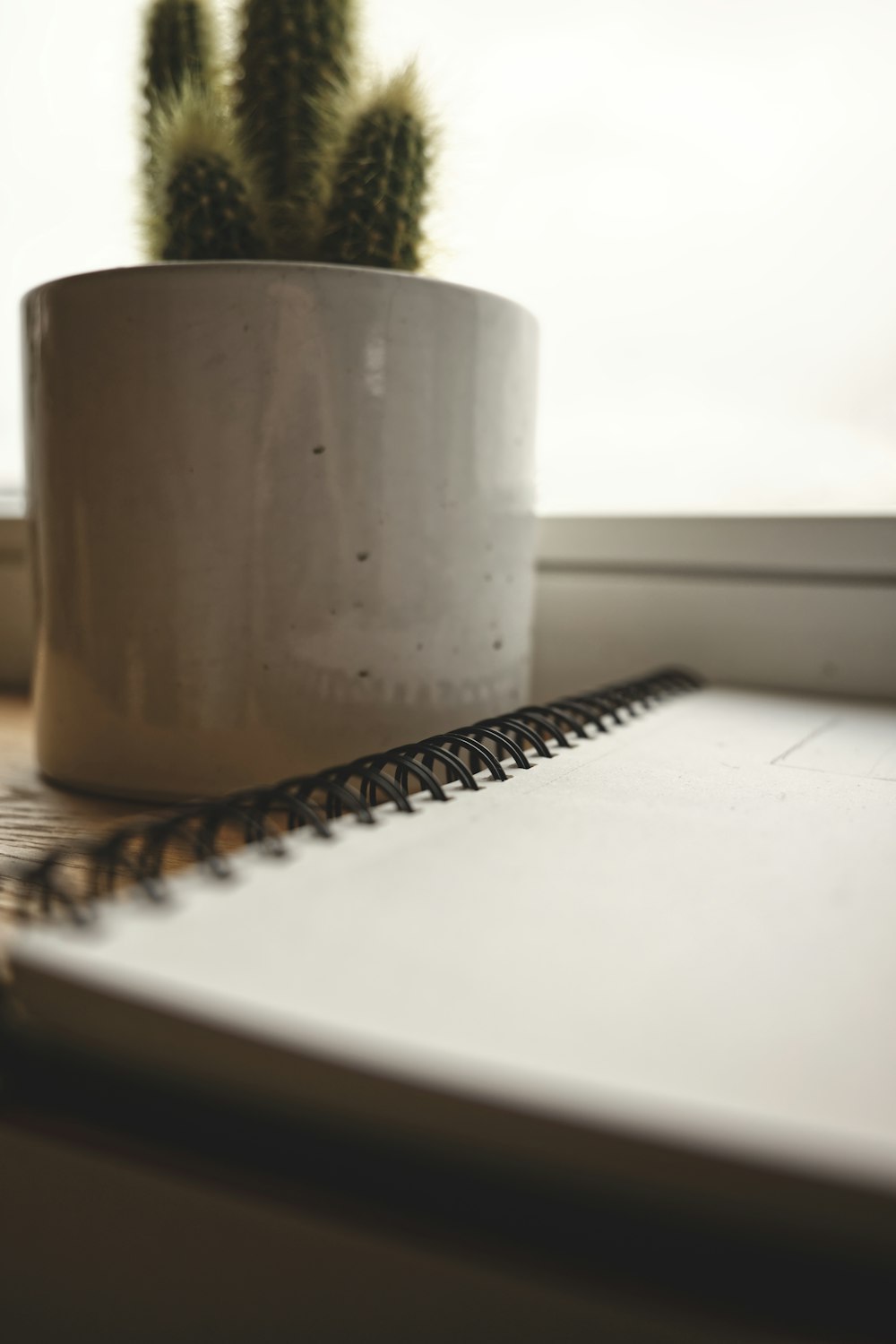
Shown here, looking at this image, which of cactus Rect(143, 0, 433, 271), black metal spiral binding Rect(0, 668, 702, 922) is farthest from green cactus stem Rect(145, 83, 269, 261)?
black metal spiral binding Rect(0, 668, 702, 922)

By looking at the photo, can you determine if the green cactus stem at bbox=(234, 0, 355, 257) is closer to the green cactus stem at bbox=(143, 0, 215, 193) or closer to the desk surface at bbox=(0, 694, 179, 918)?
the green cactus stem at bbox=(143, 0, 215, 193)

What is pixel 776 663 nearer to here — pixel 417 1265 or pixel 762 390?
pixel 762 390

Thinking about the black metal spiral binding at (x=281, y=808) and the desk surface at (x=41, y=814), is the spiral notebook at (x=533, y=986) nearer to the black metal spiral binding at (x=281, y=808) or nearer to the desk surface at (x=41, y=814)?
the black metal spiral binding at (x=281, y=808)

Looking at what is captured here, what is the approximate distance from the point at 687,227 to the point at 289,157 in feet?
1.07

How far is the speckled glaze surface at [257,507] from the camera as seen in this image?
1.45 ft

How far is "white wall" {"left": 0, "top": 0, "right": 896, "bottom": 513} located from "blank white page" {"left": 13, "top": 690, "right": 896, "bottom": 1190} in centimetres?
45

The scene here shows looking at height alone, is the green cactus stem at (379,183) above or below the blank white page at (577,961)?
above

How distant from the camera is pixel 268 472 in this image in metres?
0.44

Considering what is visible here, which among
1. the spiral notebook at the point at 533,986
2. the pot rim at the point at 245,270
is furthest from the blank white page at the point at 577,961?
the pot rim at the point at 245,270

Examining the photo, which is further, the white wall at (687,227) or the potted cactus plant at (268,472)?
the white wall at (687,227)

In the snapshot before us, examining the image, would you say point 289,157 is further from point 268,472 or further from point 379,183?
point 268,472

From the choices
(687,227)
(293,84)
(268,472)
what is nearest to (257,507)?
(268,472)

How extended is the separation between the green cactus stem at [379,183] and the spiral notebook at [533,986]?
0.29m

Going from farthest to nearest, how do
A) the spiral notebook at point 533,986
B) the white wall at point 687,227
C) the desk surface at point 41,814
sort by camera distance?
the white wall at point 687,227 < the desk surface at point 41,814 < the spiral notebook at point 533,986
